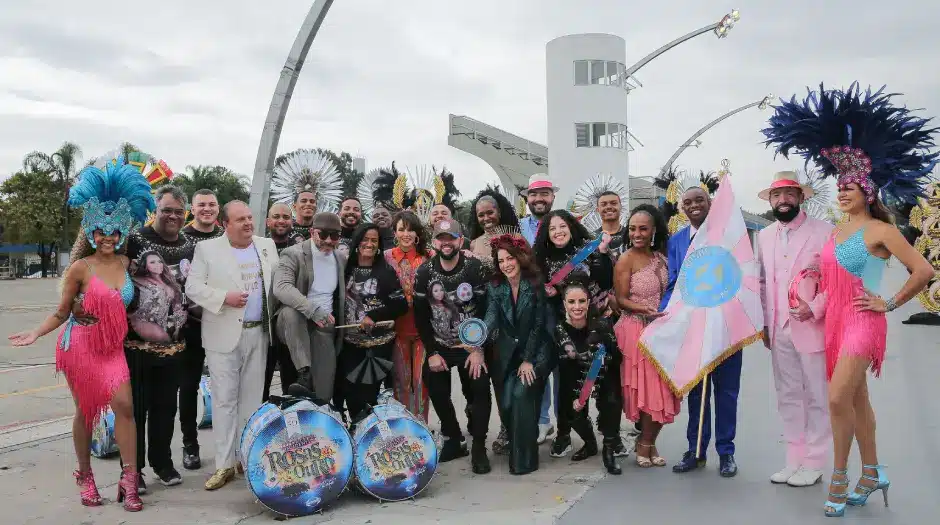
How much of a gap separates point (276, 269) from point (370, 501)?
166 centimetres

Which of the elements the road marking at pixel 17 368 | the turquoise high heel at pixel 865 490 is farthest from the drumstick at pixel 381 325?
the road marking at pixel 17 368

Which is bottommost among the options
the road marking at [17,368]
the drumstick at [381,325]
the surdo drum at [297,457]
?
the road marking at [17,368]

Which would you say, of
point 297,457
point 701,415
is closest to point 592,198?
point 701,415

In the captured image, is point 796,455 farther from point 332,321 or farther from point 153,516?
point 153,516

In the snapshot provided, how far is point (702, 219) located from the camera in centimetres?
545

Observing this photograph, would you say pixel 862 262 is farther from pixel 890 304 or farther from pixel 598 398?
pixel 598 398

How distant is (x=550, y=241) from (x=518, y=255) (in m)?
0.36

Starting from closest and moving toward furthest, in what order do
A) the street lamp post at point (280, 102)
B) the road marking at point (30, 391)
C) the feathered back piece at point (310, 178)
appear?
the feathered back piece at point (310, 178)
the street lamp post at point (280, 102)
the road marking at point (30, 391)

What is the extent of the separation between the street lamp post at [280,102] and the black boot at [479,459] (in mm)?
3429

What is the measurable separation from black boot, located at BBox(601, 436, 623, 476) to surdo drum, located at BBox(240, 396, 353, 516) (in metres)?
1.78

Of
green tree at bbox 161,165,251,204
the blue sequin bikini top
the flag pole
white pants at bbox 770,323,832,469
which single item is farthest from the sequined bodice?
green tree at bbox 161,165,251,204

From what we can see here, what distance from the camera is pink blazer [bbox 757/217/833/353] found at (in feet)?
15.2

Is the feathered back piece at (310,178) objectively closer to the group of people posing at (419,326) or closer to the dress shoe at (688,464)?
the group of people posing at (419,326)

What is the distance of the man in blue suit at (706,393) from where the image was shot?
5043 mm
